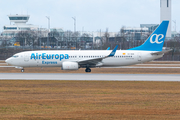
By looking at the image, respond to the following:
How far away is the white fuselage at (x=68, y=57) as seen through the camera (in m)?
39.9

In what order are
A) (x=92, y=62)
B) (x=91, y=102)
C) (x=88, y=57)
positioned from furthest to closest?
(x=88, y=57), (x=92, y=62), (x=91, y=102)

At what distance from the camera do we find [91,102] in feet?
58.6

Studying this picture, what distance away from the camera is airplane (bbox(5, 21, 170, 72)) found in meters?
39.8

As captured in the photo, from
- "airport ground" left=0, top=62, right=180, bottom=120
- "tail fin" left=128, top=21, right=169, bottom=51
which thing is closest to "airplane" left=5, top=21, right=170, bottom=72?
"tail fin" left=128, top=21, right=169, bottom=51

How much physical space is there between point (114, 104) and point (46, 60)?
2385cm

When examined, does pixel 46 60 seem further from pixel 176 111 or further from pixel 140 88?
pixel 176 111

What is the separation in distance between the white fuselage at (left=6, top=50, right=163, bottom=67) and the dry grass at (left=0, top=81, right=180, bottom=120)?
15090mm

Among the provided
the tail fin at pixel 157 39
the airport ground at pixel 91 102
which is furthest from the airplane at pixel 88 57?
the airport ground at pixel 91 102

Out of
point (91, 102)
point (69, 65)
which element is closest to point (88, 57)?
point (69, 65)

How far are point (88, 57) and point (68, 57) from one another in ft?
9.14

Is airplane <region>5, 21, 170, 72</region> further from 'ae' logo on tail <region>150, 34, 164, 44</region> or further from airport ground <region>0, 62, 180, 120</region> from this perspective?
airport ground <region>0, 62, 180, 120</region>

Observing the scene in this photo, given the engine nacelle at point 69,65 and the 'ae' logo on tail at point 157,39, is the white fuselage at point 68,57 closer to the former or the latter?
the 'ae' logo on tail at point 157,39

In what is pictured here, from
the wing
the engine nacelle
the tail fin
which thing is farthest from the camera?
the tail fin

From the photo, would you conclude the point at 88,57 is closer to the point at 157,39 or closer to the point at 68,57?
the point at 68,57
